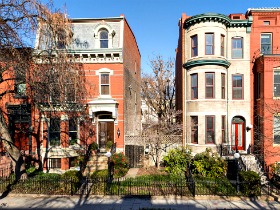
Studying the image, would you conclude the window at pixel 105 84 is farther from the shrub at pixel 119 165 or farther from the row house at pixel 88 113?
the shrub at pixel 119 165

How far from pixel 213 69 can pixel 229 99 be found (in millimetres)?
2973

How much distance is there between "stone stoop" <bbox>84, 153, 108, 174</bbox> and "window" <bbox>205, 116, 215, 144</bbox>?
8225 millimetres

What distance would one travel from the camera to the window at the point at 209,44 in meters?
15.2

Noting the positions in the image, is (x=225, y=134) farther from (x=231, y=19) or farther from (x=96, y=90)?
(x=96, y=90)

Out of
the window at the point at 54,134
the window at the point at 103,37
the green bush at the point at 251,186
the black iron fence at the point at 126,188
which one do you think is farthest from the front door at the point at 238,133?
the window at the point at 54,134

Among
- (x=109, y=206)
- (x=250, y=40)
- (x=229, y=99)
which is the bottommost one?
(x=109, y=206)

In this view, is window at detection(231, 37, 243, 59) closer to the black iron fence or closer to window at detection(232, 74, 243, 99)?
window at detection(232, 74, 243, 99)

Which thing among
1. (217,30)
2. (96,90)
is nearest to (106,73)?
(96,90)

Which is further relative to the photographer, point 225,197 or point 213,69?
point 213,69

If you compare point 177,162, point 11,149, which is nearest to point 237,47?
point 177,162

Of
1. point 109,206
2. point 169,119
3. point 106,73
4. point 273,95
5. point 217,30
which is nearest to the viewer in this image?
point 109,206

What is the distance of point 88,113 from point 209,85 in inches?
392

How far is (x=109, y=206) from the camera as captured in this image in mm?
9445

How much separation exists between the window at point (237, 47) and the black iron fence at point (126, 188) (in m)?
10.2
